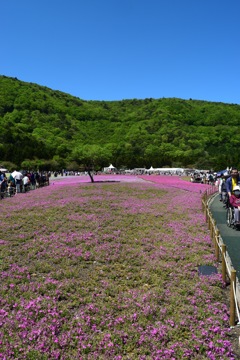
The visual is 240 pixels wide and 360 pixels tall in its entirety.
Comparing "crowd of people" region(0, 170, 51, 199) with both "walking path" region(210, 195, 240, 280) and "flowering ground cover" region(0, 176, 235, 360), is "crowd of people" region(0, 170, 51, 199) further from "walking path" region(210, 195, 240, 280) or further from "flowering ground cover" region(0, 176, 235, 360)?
"walking path" region(210, 195, 240, 280)

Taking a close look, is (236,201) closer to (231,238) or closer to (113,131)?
(231,238)

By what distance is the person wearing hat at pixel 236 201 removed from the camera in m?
13.4

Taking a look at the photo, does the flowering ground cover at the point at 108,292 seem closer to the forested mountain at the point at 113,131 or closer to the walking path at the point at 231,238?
the walking path at the point at 231,238

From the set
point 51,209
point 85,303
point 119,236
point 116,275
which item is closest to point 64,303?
point 85,303

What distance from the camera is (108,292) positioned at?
771 centimetres

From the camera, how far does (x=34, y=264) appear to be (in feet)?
31.2

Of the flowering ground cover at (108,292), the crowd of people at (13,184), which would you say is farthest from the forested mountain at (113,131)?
the flowering ground cover at (108,292)

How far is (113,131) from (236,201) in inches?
5526

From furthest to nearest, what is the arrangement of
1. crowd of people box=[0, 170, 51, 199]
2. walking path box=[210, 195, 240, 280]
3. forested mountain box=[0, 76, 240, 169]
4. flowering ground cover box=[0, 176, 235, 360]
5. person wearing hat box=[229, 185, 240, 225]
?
forested mountain box=[0, 76, 240, 169] < crowd of people box=[0, 170, 51, 199] < person wearing hat box=[229, 185, 240, 225] < walking path box=[210, 195, 240, 280] < flowering ground cover box=[0, 176, 235, 360]

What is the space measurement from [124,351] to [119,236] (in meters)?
6.99

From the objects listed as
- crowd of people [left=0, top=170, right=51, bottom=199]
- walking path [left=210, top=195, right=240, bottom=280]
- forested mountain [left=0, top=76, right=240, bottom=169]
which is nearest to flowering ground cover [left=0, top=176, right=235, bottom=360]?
walking path [left=210, top=195, right=240, bottom=280]

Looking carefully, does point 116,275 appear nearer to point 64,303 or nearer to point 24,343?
point 64,303

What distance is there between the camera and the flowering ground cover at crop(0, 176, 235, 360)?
5.62 metres

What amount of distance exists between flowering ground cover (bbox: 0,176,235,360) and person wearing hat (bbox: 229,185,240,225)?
1515 millimetres
